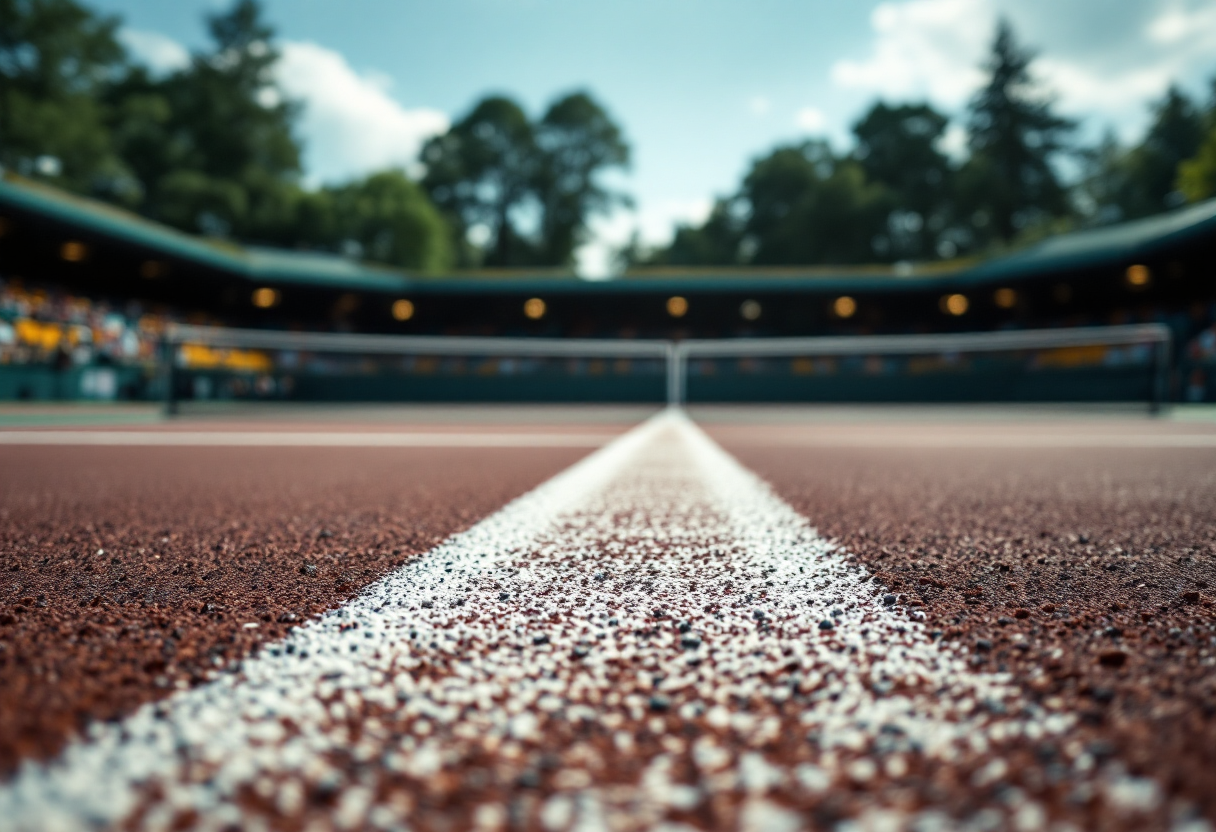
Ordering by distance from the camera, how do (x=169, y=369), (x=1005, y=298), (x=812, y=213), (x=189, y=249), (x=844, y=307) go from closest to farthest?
(x=169, y=369), (x=189, y=249), (x=1005, y=298), (x=844, y=307), (x=812, y=213)

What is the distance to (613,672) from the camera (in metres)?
0.51

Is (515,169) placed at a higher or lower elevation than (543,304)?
higher

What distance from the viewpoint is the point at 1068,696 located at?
458 mm


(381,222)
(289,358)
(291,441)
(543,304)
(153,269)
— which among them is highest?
(381,222)

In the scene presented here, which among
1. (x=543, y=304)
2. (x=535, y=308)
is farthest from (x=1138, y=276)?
(x=535, y=308)

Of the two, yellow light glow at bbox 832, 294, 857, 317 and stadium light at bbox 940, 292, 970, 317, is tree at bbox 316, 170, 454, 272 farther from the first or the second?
stadium light at bbox 940, 292, 970, 317

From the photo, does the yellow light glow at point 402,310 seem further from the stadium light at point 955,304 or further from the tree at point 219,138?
the stadium light at point 955,304

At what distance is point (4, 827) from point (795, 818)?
36cm

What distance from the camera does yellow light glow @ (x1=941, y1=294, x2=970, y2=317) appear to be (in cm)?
1870

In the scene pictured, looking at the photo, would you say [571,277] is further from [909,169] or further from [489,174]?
[909,169]

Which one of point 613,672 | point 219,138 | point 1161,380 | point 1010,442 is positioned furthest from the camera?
point 219,138

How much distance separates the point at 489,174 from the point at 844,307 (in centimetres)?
2258

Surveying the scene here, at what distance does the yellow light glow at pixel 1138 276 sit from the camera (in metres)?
14.8

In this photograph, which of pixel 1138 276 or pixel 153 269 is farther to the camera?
pixel 153 269
